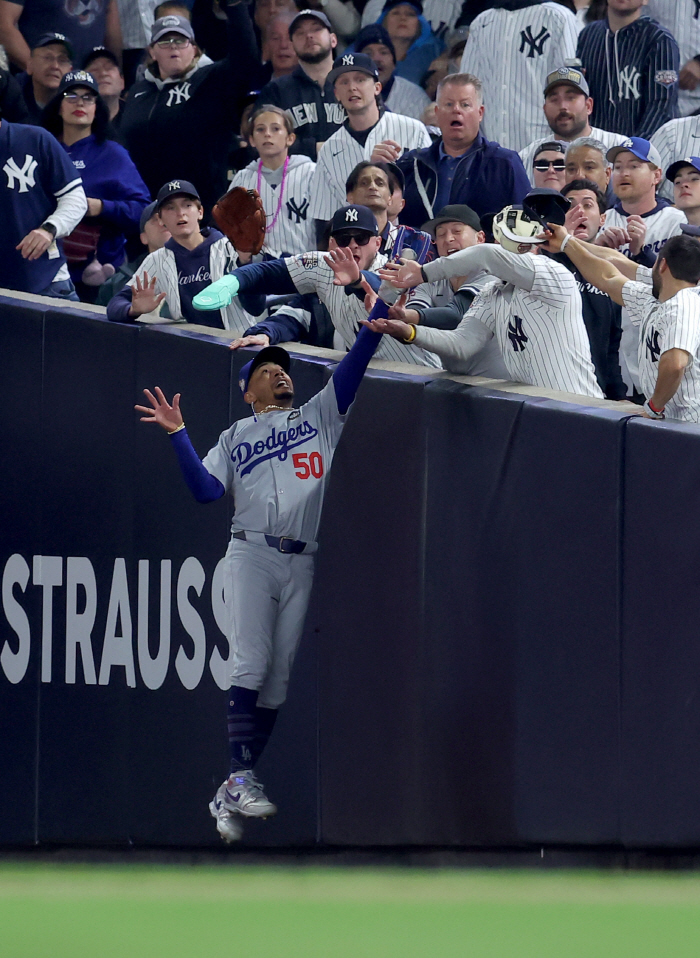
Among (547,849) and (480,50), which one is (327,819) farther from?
(480,50)

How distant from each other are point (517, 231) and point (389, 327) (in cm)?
66

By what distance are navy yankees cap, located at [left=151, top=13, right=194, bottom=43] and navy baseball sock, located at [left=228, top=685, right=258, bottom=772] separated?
478cm

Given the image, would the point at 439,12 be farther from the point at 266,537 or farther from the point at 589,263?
the point at 266,537

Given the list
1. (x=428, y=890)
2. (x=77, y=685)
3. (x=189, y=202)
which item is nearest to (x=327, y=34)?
(x=189, y=202)

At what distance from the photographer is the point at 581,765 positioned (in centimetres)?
607

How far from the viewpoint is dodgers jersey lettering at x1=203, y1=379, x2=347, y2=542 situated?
269 inches

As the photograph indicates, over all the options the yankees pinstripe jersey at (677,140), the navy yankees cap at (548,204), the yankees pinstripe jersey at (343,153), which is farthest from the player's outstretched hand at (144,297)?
the yankees pinstripe jersey at (677,140)

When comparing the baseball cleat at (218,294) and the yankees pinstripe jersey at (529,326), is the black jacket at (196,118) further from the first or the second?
the yankees pinstripe jersey at (529,326)

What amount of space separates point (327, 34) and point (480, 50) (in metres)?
0.95

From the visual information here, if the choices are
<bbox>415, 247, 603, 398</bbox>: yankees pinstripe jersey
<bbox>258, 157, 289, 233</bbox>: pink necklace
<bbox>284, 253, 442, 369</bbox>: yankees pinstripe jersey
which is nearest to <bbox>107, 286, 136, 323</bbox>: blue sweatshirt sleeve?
<bbox>284, 253, 442, 369</bbox>: yankees pinstripe jersey

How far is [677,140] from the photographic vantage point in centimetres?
893

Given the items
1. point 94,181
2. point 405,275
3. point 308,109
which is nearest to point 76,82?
point 94,181

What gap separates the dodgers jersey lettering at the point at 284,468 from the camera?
22.4ft

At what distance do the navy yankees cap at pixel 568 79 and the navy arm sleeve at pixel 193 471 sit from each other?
3.40 m
